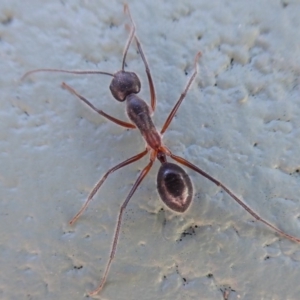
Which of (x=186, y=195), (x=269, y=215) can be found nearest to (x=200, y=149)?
(x=186, y=195)

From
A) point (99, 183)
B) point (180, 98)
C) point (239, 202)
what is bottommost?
point (239, 202)

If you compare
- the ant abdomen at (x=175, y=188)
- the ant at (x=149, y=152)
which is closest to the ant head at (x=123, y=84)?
the ant at (x=149, y=152)

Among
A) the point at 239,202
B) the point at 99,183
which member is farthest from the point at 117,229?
the point at 239,202

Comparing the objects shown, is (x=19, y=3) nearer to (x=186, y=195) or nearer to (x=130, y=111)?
(x=130, y=111)

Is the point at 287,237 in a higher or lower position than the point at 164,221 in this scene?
lower

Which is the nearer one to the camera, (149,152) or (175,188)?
(175,188)

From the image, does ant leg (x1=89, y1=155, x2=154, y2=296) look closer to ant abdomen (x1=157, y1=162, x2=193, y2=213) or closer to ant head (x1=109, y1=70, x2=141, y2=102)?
ant abdomen (x1=157, y1=162, x2=193, y2=213)

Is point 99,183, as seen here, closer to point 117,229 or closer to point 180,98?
point 117,229
